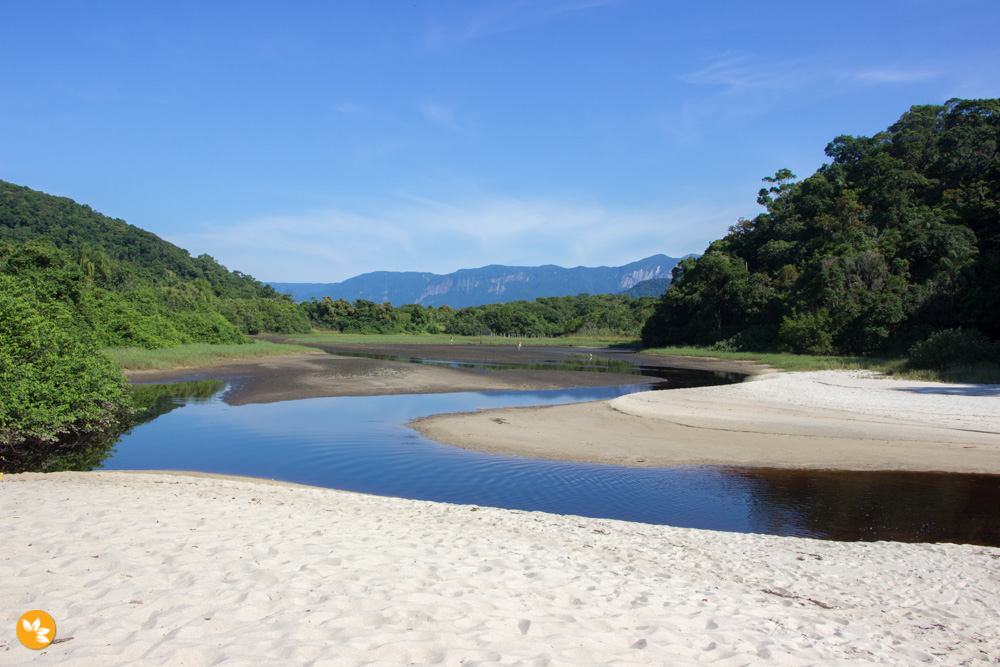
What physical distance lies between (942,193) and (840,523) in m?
68.7

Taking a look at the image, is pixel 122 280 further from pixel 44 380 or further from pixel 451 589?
Answer: pixel 451 589

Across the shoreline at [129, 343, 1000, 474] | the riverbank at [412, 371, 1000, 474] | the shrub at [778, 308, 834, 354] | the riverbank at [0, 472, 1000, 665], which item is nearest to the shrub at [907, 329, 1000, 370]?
the shoreline at [129, 343, 1000, 474]

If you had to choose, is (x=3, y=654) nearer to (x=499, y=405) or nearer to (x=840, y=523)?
(x=840, y=523)

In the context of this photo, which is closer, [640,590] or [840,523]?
[640,590]

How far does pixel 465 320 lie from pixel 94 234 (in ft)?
256

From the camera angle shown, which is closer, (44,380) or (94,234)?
(44,380)

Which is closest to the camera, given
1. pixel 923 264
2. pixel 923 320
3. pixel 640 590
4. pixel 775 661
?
pixel 775 661

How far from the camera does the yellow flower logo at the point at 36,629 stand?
388cm

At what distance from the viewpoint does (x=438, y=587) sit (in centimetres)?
542

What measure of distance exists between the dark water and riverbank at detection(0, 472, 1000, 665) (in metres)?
1.65

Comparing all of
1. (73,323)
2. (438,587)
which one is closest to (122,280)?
(73,323)

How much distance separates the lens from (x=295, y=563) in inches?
230

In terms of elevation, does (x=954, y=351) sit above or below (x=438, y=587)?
above

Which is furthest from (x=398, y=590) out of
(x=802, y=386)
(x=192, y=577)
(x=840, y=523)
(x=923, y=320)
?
(x=923, y=320)
